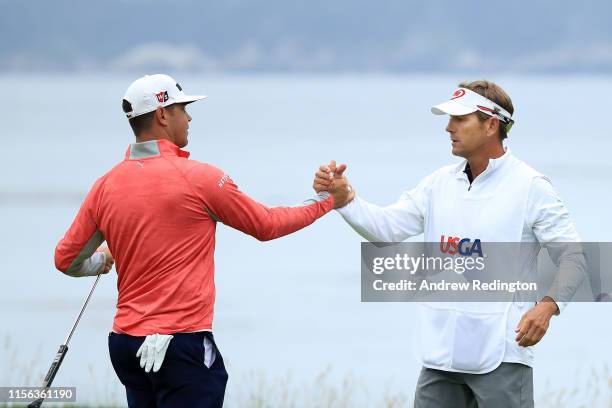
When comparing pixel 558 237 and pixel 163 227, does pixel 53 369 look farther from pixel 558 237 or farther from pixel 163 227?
pixel 558 237

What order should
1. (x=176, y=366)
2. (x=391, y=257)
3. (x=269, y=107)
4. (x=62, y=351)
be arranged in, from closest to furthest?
(x=176, y=366)
(x=62, y=351)
(x=391, y=257)
(x=269, y=107)

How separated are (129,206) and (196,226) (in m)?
0.25

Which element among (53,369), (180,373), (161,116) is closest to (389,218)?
(161,116)

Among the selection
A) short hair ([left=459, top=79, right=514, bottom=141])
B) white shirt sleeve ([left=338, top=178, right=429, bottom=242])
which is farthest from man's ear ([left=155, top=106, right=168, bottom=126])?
short hair ([left=459, top=79, right=514, bottom=141])

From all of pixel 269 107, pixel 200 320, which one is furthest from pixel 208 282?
pixel 269 107

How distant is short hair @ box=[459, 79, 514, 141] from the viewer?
5.80 meters

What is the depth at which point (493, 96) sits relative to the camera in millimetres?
5848

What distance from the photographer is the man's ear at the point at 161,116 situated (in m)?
5.51

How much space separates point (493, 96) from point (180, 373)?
5.34 feet

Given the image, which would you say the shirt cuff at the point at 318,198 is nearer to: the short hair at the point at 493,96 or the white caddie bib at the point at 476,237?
the white caddie bib at the point at 476,237

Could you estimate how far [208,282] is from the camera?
5.41m

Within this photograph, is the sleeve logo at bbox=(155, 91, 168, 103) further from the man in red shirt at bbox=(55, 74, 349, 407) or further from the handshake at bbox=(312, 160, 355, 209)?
the handshake at bbox=(312, 160, 355, 209)

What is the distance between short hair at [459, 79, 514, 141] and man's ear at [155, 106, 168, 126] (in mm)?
1200

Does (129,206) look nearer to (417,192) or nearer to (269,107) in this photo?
(417,192)
